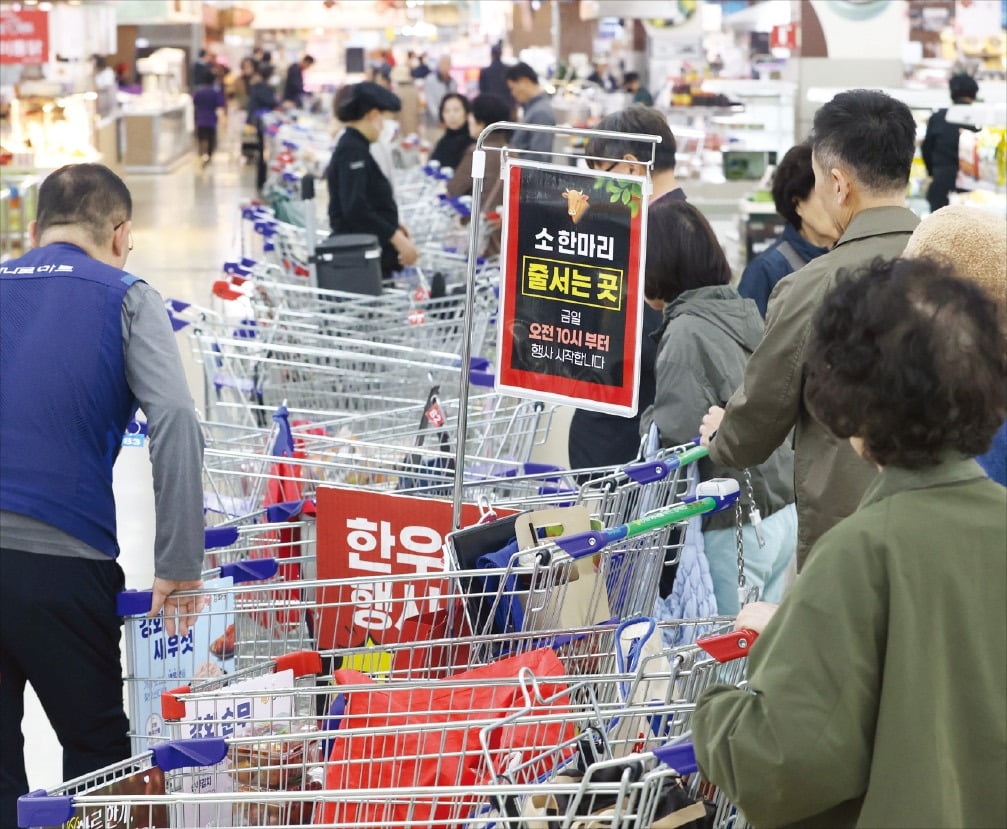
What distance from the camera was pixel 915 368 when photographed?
5.29ft

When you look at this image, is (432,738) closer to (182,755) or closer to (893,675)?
(182,755)

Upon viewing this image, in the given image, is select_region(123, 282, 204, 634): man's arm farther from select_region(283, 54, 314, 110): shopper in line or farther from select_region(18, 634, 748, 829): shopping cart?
select_region(283, 54, 314, 110): shopper in line

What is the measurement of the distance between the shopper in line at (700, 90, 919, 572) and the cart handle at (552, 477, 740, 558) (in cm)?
12

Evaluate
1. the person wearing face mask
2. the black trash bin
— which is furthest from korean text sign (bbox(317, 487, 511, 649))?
the person wearing face mask

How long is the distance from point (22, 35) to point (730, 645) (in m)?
13.2

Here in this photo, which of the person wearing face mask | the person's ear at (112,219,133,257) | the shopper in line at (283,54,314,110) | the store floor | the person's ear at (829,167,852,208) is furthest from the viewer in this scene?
the shopper in line at (283,54,314,110)

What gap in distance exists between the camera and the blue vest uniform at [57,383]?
293 cm

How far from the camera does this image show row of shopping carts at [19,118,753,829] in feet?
7.08

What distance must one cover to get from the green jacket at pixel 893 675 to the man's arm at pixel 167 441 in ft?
5.20

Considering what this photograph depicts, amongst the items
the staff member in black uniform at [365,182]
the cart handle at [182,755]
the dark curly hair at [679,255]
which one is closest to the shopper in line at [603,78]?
the staff member in black uniform at [365,182]

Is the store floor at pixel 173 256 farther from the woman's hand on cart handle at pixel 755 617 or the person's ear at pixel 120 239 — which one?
the woman's hand on cart handle at pixel 755 617

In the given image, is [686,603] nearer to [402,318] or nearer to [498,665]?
[498,665]

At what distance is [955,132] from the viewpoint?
33.3ft

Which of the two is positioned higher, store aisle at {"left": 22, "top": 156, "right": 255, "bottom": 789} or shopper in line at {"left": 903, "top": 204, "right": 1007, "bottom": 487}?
shopper in line at {"left": 903, "top": 204, "right": 1007, "bottom": 487}
